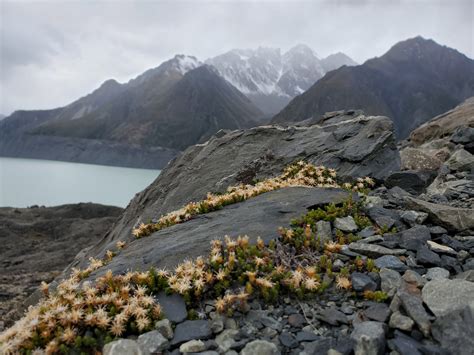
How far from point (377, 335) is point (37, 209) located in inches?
2450

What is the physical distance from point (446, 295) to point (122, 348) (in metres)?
3.86

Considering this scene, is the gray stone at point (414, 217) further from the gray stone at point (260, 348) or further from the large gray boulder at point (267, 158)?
the gray stone at point (260, 348)

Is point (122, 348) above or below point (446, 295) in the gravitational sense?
above

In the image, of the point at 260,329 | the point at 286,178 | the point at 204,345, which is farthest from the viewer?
the point at 286,178

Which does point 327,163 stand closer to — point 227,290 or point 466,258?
point 466,258

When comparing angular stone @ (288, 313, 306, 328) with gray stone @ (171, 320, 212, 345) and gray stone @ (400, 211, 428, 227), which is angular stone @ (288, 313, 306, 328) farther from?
gray stone @ (400, 211, 428, 227)

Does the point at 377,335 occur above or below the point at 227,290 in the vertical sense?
below

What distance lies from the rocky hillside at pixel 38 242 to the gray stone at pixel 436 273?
1617 centimetres

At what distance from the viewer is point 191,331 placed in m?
4.79

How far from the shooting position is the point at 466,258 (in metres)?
6.18

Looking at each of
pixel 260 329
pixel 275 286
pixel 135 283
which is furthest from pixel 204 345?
pixel 135 283

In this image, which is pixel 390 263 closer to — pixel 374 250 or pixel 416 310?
pixel 374 250

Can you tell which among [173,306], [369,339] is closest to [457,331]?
[369,339]

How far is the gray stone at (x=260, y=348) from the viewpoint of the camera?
439 cm
